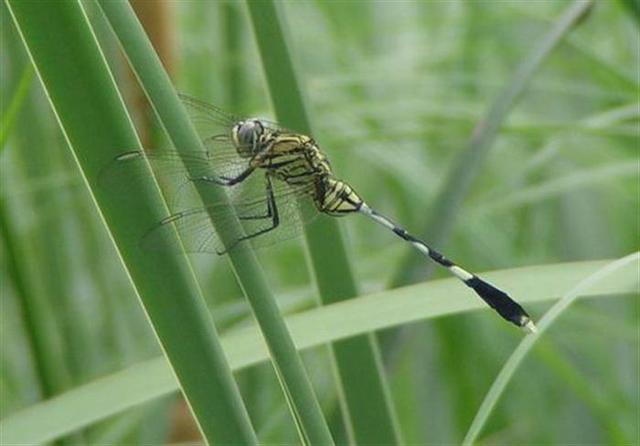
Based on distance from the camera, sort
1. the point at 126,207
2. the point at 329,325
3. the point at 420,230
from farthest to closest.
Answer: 1. the point at 420,230
2. the point at 329,325
3. the point at 126,207

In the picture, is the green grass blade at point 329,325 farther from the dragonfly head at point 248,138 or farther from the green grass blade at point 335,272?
the dragonfly head at point 248,138

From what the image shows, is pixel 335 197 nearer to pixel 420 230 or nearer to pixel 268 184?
pixel 268 184

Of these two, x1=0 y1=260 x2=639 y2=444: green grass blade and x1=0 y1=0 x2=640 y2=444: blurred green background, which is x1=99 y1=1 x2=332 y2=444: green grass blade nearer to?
x1=0 y1=260 x2=639 y2=444: green grass blade

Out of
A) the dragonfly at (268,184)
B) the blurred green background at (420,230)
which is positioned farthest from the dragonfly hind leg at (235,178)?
the blurred green background at (420,230)

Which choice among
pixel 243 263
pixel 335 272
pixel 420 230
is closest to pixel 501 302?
pixel 335 272

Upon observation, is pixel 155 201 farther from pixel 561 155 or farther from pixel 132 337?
pixel 561 155

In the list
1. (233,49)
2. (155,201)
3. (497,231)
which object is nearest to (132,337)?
(233,49)
